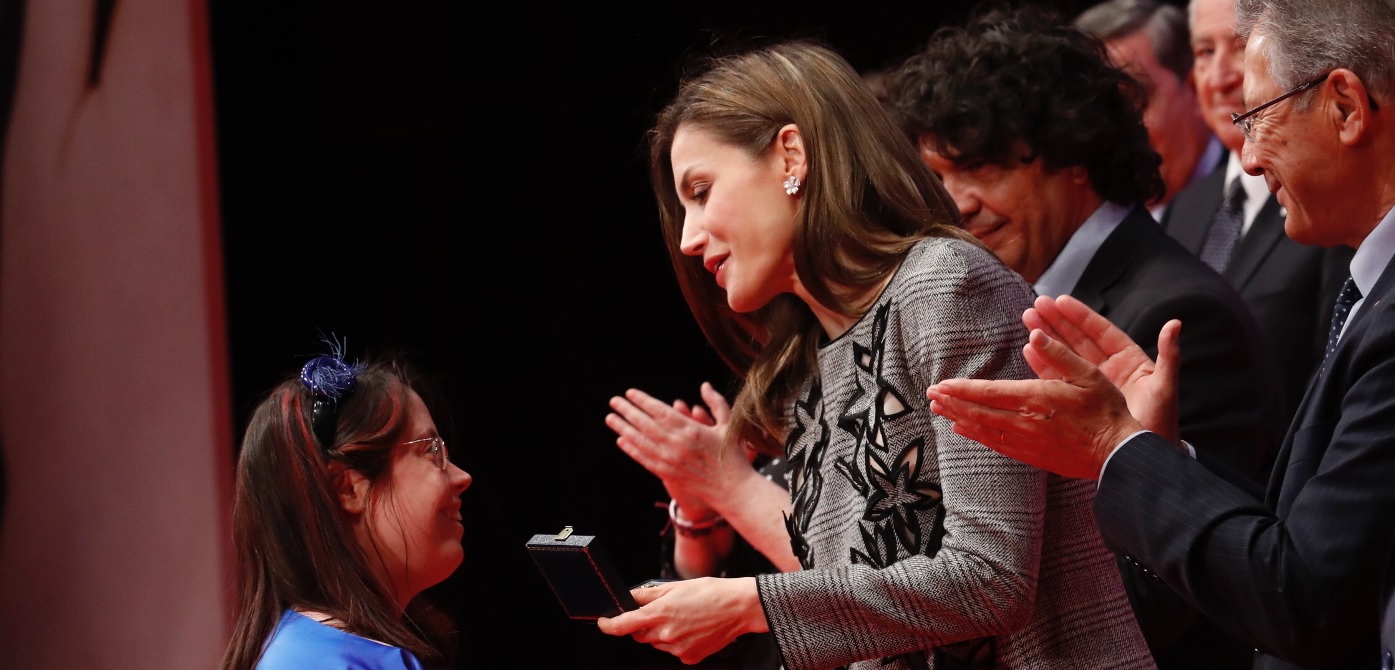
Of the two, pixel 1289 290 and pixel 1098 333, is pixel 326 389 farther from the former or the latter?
pixel 1289 290

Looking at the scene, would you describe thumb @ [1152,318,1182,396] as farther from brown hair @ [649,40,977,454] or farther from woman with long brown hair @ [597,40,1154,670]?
brown hair @ [649,40,977,454]

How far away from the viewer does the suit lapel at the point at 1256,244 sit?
10.3 feet

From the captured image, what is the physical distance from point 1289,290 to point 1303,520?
186cm

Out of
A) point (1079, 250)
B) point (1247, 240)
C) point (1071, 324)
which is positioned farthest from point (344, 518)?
point (1247, 240)

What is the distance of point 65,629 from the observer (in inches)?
139

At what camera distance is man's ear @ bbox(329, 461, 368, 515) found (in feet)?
7.00

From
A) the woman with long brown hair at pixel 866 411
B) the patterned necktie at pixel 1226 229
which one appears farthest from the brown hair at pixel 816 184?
the patterned necktie at pixel 1226 229

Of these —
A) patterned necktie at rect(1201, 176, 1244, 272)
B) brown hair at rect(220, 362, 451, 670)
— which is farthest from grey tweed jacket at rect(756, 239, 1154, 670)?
patterned necktie at rect(1201, 176, 1244, 272)

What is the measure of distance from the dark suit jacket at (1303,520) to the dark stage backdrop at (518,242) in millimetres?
2853

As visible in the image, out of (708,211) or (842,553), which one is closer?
(842,553)

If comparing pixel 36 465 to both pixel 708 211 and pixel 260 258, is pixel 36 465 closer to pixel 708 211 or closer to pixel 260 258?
pixel 260 258

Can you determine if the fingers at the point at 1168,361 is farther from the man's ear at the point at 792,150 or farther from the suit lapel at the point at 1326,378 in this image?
the man's ear at the point at 792,150

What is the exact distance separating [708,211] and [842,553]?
1.66 feet

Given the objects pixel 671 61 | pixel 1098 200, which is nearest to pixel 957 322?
pixel 1098 200
